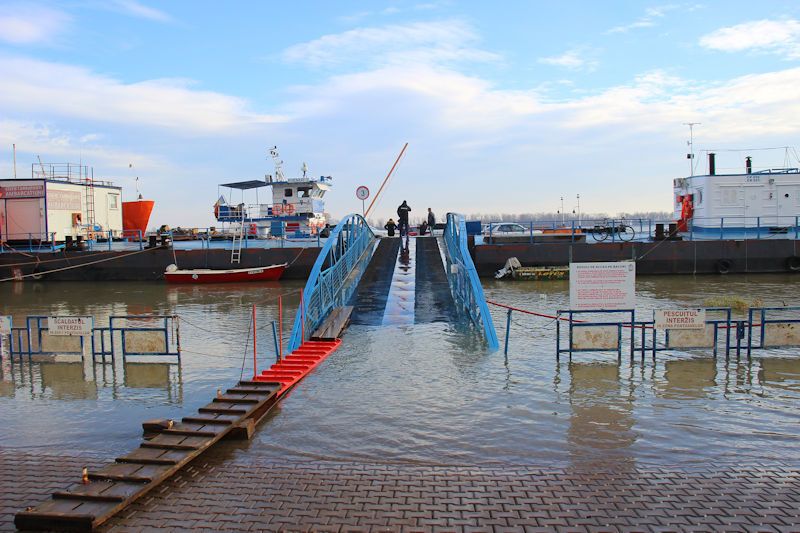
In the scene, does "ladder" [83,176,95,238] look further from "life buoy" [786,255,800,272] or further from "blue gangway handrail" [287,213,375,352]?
"life buoy" [786,255,800,272]

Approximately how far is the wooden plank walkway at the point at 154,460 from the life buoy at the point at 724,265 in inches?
1070

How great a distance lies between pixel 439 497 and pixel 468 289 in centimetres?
1092

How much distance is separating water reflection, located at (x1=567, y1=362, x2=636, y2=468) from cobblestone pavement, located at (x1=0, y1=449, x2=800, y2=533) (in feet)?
1.38

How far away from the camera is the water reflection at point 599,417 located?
7238 mm

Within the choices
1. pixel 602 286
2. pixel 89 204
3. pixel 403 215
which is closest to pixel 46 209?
pixel 89 204

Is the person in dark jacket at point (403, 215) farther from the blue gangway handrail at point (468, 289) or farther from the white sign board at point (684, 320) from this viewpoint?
the white sign board at point (684, 320)

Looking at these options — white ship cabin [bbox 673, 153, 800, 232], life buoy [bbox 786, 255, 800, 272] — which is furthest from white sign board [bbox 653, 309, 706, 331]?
white ship cabin [bbox 673, 153, 800, 232]

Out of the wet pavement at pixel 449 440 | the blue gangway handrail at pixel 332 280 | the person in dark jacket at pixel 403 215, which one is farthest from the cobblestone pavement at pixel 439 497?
the person in dark jacket at pixel 403 215

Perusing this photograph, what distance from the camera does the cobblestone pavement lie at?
219 inches

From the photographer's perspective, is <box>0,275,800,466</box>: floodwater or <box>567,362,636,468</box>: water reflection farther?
<box>0,275,800,466</box>: floodwater

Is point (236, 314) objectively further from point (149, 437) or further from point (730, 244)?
point (730, 244)

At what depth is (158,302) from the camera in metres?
24.5

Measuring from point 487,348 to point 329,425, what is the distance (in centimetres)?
551

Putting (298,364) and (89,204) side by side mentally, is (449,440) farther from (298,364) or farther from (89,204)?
(89,204)
